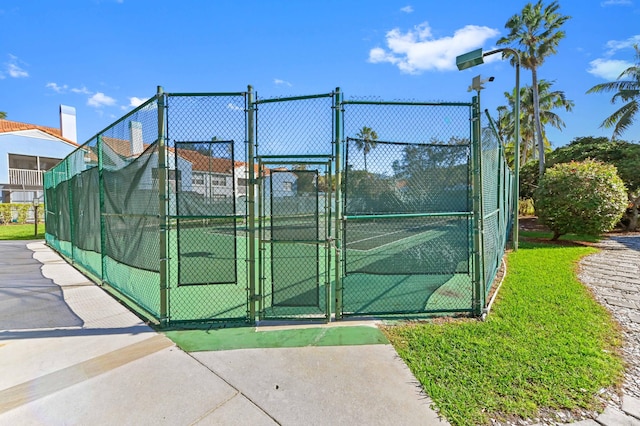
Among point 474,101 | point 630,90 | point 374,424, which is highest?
point 630,90

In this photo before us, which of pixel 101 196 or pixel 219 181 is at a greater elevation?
pixel 219 181

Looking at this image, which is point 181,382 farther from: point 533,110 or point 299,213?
point 533,110

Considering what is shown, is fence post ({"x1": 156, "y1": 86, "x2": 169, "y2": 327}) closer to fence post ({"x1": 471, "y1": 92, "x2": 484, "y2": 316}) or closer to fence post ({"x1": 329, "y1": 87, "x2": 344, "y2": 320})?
fence post ({"x1": 329, "y1": 87, "x2": 344, "y2": 320})

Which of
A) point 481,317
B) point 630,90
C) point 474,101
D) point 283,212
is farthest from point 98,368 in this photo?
point 630,90

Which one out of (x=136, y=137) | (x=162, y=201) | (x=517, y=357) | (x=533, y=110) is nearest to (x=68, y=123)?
(x=136, y=137)

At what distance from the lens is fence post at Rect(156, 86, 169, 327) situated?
3.62 meters

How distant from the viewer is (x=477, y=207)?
157 inches

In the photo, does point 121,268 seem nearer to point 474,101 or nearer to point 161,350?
point 161,350

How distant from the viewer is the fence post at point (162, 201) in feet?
11.9

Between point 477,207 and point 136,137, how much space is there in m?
4.85

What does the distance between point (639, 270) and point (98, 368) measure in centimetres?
979

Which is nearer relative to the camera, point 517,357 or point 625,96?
point 517,357

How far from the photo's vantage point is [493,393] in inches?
97.3

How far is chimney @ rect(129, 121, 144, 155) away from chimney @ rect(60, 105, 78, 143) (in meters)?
30.6
